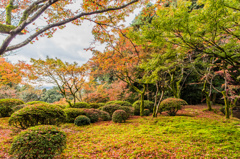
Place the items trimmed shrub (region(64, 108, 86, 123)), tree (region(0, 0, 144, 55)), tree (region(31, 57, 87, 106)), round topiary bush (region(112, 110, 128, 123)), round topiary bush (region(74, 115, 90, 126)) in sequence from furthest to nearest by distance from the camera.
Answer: tree (region(31, 57, 87, 106)) < trimmed shrub (region(64, 108, 86, 123)) < round topiary bush (region(112, 110, 128, 123)) < round topiary bush (region(74, 115, 90, 126)) < tree (region(0, 0, 144, 55))

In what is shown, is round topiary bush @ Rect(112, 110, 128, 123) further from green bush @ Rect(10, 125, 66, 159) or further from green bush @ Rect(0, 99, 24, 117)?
green bush @ Rect(0, 99, 24, 117)

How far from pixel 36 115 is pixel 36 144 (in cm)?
186

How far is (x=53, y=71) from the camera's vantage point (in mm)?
8672

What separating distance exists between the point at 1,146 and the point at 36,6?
13.1ft

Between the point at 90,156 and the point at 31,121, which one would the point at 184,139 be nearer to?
the point at 90,156

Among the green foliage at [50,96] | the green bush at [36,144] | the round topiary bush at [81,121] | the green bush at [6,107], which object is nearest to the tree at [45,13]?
the green bush at [36,144]

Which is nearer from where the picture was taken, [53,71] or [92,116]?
[92,116]

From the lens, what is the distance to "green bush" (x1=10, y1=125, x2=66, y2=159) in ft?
8.29

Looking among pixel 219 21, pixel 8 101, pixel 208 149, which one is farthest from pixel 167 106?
pixel 8 101

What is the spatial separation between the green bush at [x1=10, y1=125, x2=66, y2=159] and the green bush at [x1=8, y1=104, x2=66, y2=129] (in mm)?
1412

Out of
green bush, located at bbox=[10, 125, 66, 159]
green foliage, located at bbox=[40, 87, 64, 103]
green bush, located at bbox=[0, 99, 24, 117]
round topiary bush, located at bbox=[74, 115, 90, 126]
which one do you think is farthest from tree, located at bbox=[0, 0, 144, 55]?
green foliage, located at bbox=[40, 87, 64, 103]

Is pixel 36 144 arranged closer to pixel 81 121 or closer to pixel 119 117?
pixel 81 121

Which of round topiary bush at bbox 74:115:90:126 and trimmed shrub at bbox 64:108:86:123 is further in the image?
trimmed shrub at bbox 64:108:86:123

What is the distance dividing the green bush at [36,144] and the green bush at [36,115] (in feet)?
4.63
